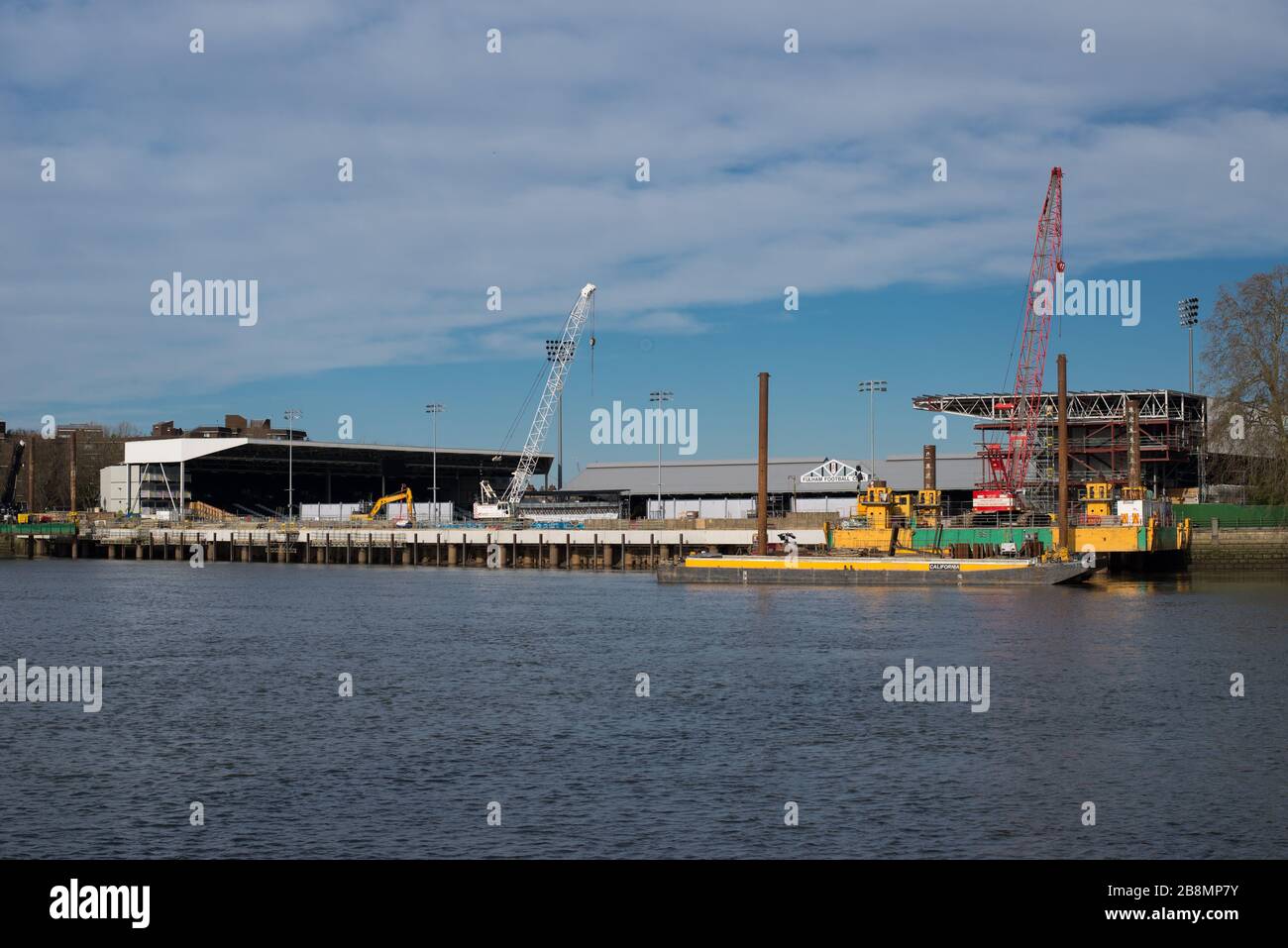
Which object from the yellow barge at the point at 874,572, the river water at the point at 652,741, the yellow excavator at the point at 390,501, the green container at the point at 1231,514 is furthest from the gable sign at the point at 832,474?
the river water at the point at 652,741

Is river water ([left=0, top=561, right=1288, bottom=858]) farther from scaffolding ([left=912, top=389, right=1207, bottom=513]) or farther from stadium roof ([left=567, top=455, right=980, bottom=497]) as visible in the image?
stadium roof ([left=567, top=455, right=980, bottom=497])

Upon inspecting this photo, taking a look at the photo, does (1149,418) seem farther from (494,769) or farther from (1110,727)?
(494,769)

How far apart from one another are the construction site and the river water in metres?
35.0

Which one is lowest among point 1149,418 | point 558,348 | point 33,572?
point 33,572

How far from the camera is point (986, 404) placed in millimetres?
138500

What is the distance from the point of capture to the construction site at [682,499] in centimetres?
9769

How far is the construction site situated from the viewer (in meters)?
97.7

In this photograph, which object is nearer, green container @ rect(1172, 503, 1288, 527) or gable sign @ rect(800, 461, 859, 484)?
green container @ rect(1172, 503, 1288, 527)

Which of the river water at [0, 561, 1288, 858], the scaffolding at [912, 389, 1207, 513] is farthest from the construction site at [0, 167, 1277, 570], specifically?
the river water at [0, 561, 1288, 858]

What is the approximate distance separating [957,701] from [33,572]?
99.1m

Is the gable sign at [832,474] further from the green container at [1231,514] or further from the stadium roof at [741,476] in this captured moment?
the green container at [1231,514]

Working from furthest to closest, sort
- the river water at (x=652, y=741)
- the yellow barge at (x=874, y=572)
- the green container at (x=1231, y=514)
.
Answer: the green container at (x=1231, y=514) → the yellow barge at (x=874, y=572) → the river water at (x=652, y=741)

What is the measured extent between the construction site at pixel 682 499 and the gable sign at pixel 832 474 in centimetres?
22
